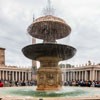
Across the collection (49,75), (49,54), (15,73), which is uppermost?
(49,54)

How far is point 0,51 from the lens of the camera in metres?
107

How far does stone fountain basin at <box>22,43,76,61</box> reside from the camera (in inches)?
672

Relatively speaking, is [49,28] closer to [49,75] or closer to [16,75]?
[49,75]

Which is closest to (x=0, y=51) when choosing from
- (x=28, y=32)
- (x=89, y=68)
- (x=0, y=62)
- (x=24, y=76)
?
(x=0, y=62)

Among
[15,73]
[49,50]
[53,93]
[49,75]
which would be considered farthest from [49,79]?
[15,73]

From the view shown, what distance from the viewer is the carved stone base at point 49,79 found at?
1792 centimetres

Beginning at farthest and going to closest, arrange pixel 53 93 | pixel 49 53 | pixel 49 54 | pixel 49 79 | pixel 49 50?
pixel 49 79
pixel 49 54
pixel 49 53
pixel 49 50
pixel 53 93

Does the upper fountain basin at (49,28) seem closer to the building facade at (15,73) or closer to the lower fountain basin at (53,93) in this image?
the lower fountain basin at (53,93)

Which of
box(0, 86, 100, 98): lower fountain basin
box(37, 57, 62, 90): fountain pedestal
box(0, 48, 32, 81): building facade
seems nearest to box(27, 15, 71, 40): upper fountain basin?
box(37, 57, 62, 90): fountain pedestal

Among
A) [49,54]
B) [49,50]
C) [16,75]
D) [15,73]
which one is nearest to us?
[49,50]

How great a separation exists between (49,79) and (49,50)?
227 centimetres

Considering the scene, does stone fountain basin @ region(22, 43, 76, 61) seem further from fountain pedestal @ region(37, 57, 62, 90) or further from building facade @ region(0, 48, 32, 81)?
building facade @ region(0, 48, 32, 81)

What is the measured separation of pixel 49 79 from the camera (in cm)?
1802

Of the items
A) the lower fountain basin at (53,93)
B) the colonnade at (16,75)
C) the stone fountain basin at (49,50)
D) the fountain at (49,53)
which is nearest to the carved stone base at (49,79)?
the fountain at (49,53)
